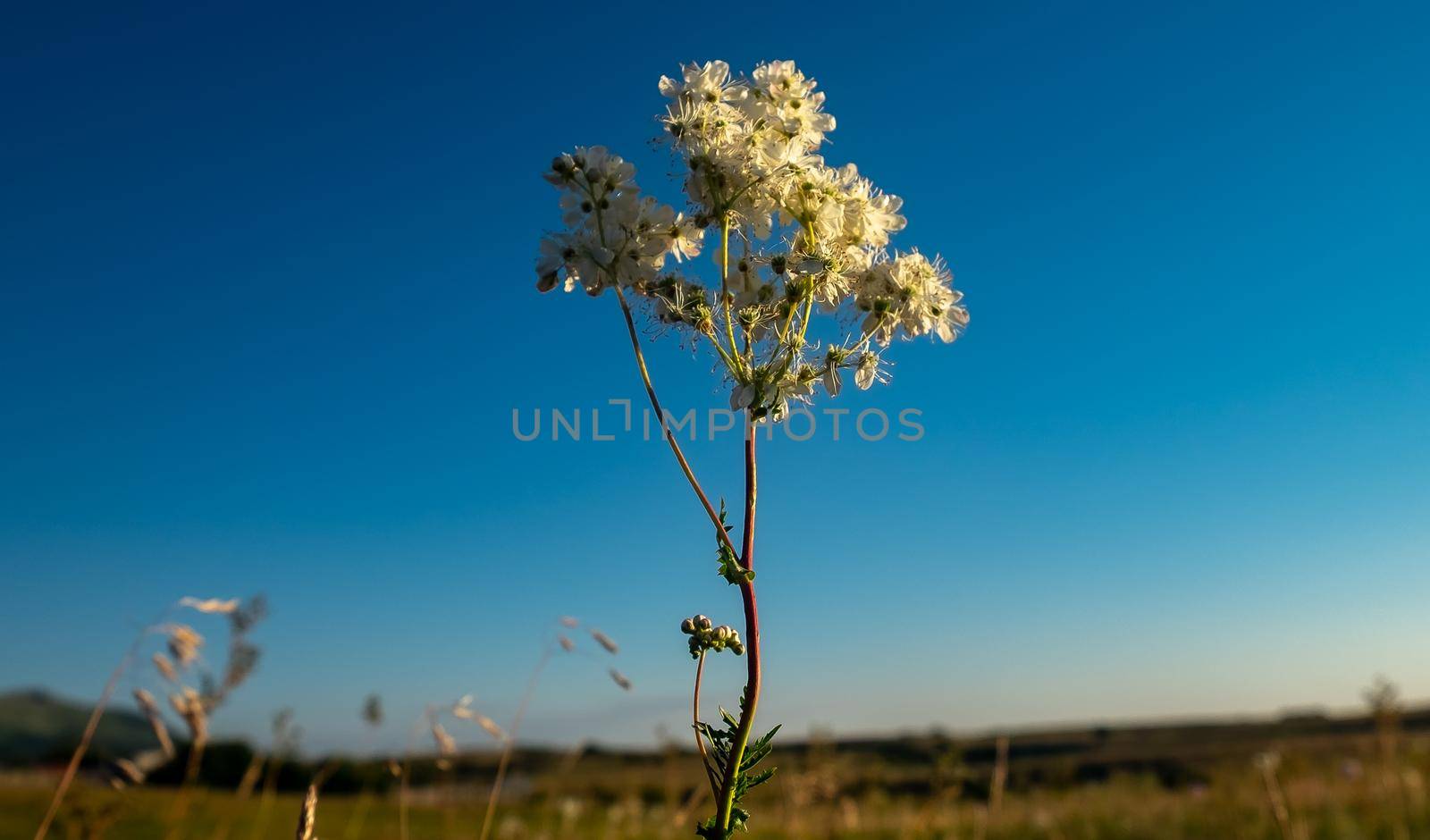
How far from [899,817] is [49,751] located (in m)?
9.98

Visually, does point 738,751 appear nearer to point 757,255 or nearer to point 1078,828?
point 757,255

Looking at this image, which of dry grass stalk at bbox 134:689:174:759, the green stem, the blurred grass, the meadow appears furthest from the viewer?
the blurred grass

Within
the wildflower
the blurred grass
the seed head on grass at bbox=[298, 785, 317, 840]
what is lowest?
the blurred grass

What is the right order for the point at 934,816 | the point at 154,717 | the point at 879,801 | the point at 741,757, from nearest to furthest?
the point at 741,757, the point at 154,717, the point at 934,816, the point at 879,801

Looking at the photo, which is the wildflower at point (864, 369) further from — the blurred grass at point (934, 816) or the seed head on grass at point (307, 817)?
the blurred grass at point (934, 816)

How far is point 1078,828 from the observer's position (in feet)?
33.9

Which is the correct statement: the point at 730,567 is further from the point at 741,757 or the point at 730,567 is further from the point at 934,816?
the point at 934,816

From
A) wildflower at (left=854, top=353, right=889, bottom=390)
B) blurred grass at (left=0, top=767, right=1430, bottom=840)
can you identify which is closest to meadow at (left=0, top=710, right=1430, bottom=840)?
blurred grass at (left=0, top=767, right=1430, bottom=840)

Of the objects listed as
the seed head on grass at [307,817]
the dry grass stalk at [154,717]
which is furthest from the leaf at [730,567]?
the dry grass stalk at [154,717]

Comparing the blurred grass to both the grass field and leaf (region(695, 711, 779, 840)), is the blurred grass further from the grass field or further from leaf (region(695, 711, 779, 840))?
leaf (region(695, 711, 779, 840))

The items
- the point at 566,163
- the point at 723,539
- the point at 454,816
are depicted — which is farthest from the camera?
the point at 454,816

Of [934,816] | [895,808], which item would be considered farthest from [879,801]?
[934,816]

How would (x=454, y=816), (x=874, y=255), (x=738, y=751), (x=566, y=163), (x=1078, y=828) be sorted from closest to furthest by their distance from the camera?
(x=738, y=751), (x=566, y=163), (x=874, y=255), (x=1078, y=828), (x=454, y=816)

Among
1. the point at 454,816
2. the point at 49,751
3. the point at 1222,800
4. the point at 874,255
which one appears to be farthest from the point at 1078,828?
the point at 49,751
